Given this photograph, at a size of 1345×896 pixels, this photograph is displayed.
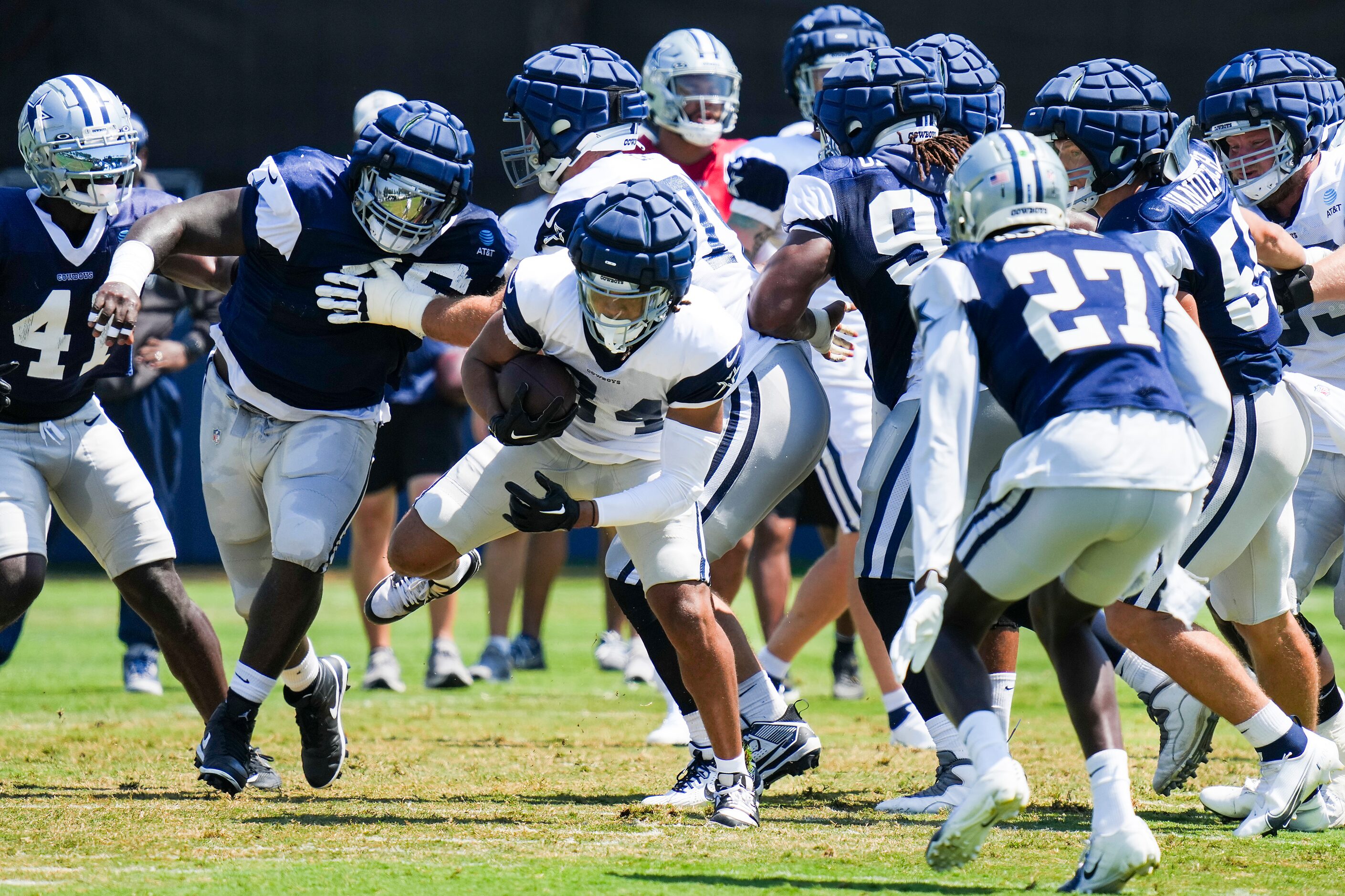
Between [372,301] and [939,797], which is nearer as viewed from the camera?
[939,797]

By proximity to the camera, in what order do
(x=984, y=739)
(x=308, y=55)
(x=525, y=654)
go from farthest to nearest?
1. (x=308, y=55)
2. (x=525, y=654)
3. (x=984, y=739)

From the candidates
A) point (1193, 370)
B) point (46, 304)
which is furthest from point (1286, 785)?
point (46, 304)

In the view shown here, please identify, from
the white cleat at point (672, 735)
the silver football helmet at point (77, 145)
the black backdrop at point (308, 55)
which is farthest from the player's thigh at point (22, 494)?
the black backdrop at point (308, 55)

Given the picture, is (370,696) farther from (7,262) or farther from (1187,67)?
(1187,67)

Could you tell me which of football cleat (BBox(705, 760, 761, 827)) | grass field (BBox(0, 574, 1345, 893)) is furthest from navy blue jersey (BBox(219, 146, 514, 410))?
football cleat (BBox(705, 760, 761, 827))

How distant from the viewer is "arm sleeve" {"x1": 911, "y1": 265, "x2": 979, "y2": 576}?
339 cm

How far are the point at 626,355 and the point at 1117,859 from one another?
1833mm

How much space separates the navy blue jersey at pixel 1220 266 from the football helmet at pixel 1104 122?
0.13 meters

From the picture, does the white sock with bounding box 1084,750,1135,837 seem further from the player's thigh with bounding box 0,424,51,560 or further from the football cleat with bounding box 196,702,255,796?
the player's thigh with bounding box 0,424,51,560

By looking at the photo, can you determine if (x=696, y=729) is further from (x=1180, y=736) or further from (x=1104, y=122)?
(x=1104, y=122)

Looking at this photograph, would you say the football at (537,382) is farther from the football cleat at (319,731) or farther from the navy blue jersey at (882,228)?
the football cleat at (319,731)

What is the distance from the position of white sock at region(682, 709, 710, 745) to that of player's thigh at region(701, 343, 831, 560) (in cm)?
50

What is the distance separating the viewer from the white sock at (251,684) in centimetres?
470

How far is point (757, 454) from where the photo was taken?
488cm
